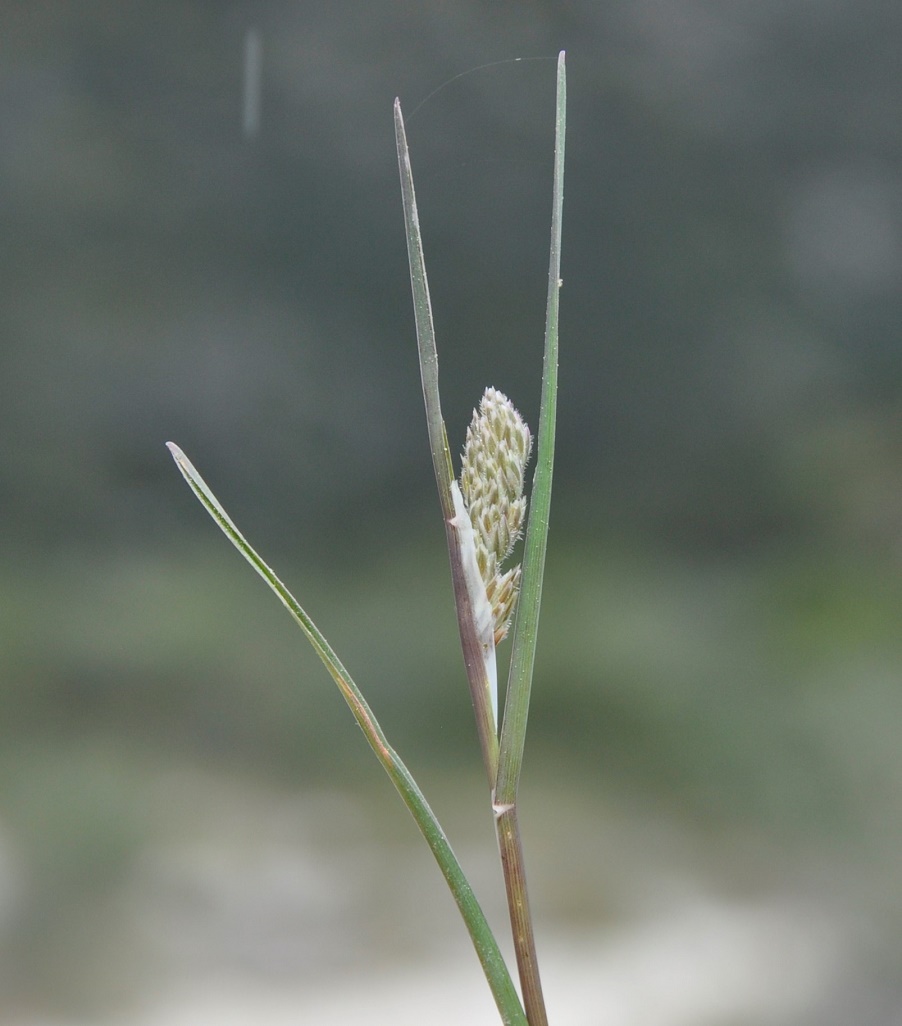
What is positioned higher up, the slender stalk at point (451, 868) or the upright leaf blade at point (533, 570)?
the upright leaf blade at point (533, 570)

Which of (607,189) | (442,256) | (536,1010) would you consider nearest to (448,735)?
(442,256)

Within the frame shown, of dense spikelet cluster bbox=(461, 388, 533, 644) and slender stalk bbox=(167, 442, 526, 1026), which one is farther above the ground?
dense spikelet cluster bbox=(461, 388, 533, 644)

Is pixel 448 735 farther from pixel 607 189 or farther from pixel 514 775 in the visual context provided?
pixel 514 775
